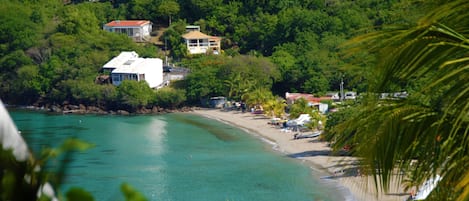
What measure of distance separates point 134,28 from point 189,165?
53.5 feet

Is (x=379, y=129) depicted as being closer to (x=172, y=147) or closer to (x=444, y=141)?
(x=444, y=141)

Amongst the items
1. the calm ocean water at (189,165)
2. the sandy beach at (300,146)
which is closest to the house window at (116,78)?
the sandy beach at (300,146)

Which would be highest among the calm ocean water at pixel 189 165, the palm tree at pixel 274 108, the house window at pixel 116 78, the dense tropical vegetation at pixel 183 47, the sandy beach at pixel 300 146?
the dense tropical vegetation at pixel 183 47

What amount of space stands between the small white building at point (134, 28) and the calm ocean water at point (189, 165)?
808cm

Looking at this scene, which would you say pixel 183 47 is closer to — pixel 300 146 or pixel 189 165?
pixel 300 146

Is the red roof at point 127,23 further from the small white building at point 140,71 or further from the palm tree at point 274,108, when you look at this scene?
the palm tree at point 274,108

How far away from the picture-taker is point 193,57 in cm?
3347

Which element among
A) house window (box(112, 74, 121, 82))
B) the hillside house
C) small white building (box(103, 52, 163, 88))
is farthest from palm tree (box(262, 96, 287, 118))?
the hillside house

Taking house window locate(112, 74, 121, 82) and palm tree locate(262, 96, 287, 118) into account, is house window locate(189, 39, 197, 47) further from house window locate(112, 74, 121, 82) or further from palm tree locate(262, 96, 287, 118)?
palm tree locate(262, 96, 287, 118)

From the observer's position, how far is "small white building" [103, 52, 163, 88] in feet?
101

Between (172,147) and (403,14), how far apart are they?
2013 centimetres

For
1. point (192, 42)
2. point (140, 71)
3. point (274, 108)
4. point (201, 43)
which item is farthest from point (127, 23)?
point (274, 108)

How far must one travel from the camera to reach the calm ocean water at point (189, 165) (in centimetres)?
1588

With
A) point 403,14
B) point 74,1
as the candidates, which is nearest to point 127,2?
point 74,1
